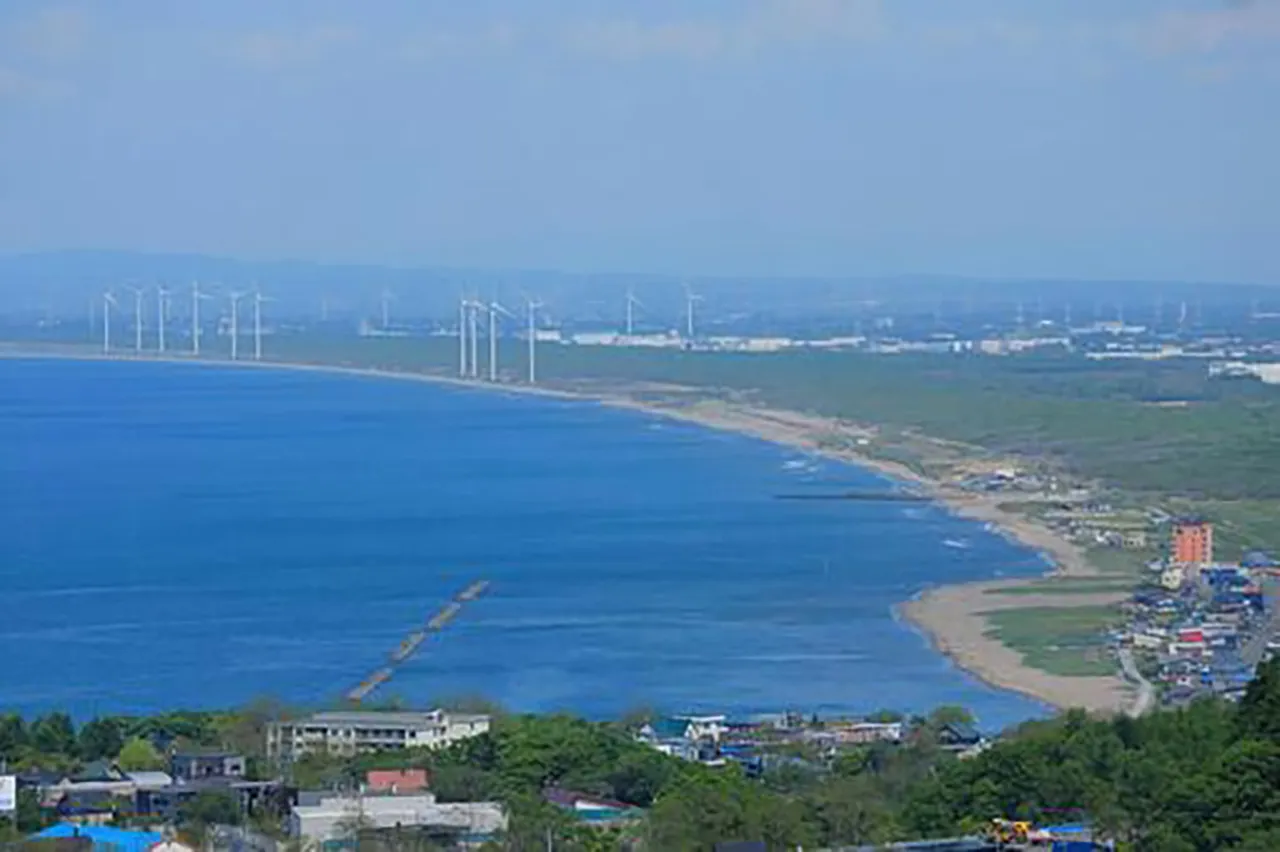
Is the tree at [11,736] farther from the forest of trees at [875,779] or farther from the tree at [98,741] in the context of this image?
the tree at [98,741]

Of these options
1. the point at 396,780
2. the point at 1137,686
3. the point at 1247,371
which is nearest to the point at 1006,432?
the point at 1247,371

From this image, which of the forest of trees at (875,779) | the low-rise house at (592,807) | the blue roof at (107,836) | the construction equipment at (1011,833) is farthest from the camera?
the low-rise house at (592,807)

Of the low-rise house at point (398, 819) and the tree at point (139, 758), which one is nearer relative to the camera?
the low-rise house at point (398, 819)

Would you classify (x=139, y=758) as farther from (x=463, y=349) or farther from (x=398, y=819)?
(x=463, y=349)

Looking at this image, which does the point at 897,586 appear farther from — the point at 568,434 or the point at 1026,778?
the point at 568,434

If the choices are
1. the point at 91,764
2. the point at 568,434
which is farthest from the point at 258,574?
the point at 568,434

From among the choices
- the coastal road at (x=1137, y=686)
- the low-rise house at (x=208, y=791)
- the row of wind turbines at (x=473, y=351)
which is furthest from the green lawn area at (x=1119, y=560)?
the row of wind turbines at (x=473, y=351)
